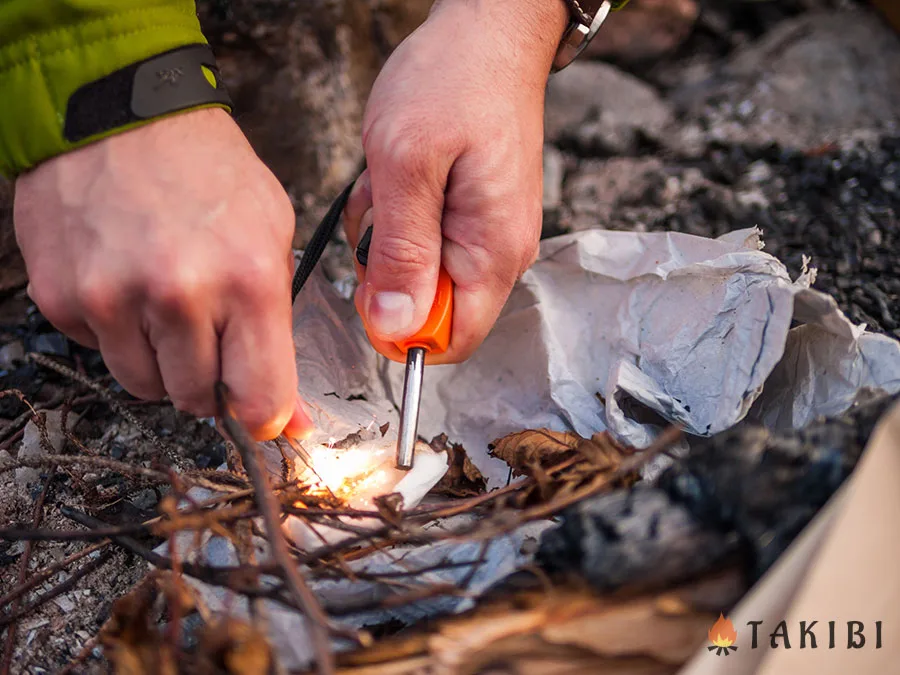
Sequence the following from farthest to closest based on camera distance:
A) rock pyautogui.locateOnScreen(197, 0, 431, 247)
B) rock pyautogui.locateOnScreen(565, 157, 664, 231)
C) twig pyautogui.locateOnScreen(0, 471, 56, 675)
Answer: rock pyautogui.locateOnScreen(565, 157, 664, 231)
rock pyautogui.locateOnScreen(197, 0, 431, 247)
twig pyautogui.locateOnScreen(0, 471, 56, 675)

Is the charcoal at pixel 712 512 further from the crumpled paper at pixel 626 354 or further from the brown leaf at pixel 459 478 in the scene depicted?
the brown leaf at pixel 459 478

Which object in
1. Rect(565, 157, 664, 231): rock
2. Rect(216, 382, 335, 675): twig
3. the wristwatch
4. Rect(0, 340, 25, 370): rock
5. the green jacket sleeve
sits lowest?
Rect(565, 157, 664, 231): rock

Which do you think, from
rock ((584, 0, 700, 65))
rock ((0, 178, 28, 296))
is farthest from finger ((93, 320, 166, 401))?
rock ((584, 0, 700, 65))

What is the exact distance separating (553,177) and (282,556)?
2.15 m

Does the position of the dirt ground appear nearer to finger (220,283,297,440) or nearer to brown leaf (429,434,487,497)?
finger (220,283,297,440)

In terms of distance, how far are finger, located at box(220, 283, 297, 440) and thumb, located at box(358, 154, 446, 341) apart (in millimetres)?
270

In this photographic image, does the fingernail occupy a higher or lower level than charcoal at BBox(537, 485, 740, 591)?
higher

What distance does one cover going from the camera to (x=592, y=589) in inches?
31.0

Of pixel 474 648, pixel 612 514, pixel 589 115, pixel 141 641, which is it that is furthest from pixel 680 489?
pixel 589 115

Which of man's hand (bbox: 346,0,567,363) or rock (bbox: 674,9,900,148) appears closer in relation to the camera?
man's hand (bbox: 346,0,567,363)

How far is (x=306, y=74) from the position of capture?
92.3 inches

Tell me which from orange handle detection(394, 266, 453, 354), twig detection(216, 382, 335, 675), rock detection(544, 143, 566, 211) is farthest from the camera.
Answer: rock detection(544, 143, 566, 211)

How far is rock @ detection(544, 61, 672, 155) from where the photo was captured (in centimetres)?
288

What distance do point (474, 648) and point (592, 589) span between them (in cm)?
15
